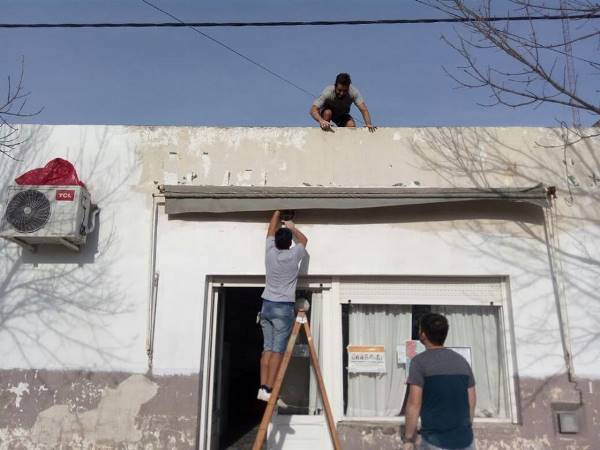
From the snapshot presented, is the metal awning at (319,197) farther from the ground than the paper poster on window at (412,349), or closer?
farther from the ground

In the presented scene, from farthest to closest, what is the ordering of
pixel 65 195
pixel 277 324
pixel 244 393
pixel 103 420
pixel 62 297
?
1. pixel 244 393
2. pixel 62 297
3. pixel 65 195
4. pixel 103 420
5. pixel 277 324

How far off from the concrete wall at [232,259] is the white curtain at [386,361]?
11.0 inches

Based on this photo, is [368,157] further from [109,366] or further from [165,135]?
[109,366]

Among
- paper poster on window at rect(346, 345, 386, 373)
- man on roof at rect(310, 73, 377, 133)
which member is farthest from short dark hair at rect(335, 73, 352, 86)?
paper poster on window at rect(346, 345, 386, 373)

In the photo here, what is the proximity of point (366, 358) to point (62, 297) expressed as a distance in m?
3.12

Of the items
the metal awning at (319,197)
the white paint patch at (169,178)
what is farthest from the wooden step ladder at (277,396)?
the white paint patch at (169,178)

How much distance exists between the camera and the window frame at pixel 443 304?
16.7ft


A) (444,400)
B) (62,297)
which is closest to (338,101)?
(62,297)

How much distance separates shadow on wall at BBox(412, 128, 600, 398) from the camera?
5082mm

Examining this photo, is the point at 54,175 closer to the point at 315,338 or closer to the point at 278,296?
the point at 278,296

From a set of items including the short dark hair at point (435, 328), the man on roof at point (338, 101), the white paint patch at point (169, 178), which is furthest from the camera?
the man on roof at point (338, 101)

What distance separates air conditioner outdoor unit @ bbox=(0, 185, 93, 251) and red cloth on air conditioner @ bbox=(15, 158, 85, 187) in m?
0.11

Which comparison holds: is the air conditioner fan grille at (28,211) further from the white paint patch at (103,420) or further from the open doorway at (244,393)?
the open doorway at (244,393)

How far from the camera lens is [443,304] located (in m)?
5.33
